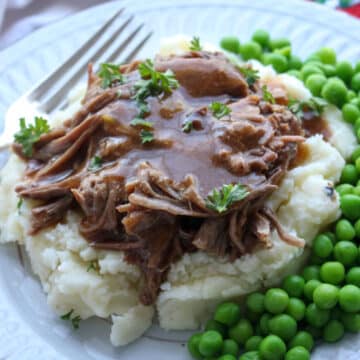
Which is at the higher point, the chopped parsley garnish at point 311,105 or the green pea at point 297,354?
the chopped parsley garnish at point 311,105

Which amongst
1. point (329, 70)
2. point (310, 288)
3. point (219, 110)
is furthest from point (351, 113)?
point (310, 288)

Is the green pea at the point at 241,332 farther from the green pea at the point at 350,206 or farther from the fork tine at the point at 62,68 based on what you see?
the fork tine at the point at 62,68

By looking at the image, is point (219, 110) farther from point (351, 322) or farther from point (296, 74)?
point (351, 322)

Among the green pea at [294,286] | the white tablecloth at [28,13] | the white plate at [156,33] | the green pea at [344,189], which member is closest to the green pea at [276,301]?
the green pea at [294,286]

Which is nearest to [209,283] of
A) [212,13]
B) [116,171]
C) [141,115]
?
[116,171]

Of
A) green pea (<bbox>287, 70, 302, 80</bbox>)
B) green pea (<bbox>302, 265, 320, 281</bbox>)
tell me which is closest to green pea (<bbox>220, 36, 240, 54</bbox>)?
green pea (<bbox>287, 70, 302, 80</bbox>)

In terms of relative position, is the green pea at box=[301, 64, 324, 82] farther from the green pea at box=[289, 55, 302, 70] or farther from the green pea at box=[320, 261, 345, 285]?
the green pea at box=[320, 261, 345, 285]
